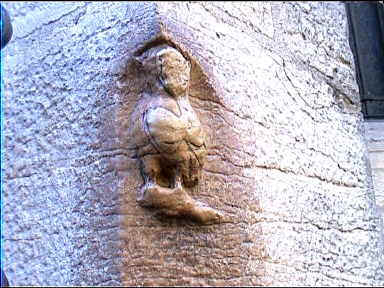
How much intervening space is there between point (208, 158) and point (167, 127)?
3.8 inches

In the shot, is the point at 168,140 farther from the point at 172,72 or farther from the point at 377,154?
the point at 377,154

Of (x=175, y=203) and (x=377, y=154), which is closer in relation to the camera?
(x=175, y=203)

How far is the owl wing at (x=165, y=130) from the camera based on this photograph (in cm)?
83

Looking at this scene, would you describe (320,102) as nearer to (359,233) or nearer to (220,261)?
(359,233)

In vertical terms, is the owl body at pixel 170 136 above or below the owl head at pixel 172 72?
below

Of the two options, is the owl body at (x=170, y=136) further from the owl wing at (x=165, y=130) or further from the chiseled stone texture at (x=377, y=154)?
the chiseled stone texture at (x=377, y=154)

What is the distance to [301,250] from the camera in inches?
37.1

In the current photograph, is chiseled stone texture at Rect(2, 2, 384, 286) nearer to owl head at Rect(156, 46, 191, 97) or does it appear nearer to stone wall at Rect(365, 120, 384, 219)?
owl head at Rect(156, 46, 191, 97)

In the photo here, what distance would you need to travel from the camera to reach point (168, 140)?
826mm

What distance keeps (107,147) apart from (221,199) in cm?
19

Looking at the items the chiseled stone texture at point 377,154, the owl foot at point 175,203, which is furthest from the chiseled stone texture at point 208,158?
the chiseled stone texture at point 377,154

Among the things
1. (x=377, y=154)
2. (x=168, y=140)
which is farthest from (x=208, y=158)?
(x=377, y=154)

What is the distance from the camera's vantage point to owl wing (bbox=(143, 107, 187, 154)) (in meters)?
0.83

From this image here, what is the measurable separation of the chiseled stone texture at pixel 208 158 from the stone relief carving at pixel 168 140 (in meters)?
0.02
